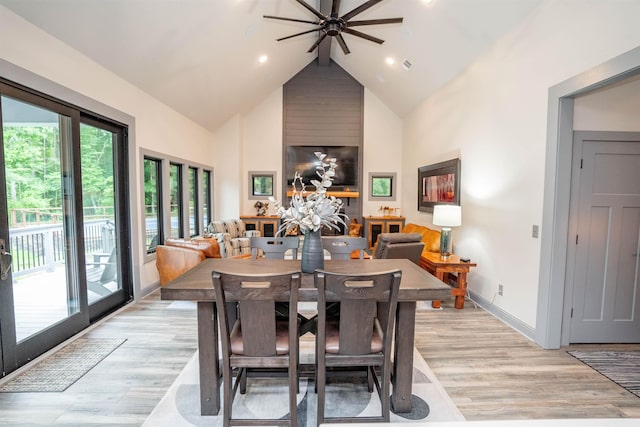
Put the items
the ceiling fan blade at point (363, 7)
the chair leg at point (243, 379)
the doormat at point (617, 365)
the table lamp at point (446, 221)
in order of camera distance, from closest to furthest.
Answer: the chair leg at point (243, 379) → the doormat at point (617, 365) → the ceiling fan blade at point (363, 7) → the table lamp at point (446, 221)

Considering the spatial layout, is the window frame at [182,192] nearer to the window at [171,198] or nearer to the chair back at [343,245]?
the window at [171,198]

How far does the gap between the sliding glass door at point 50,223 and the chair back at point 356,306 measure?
2538 mm

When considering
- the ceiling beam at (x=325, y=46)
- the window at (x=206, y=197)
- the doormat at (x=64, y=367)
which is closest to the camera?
the doormat at (x=64, y=367)

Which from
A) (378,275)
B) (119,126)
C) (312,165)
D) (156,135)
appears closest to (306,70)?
(312,165)

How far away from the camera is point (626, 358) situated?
273 cm

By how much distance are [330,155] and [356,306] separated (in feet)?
20.9

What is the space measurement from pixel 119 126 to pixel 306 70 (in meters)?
5.15

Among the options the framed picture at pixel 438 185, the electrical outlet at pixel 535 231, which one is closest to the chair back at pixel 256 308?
the electrical outlet at pixel 535 231

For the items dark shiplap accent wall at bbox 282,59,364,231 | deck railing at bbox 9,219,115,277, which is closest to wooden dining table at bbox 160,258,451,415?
deck railing at bbox 9,219,115,277

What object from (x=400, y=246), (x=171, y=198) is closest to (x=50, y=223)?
(x=171, y=198)

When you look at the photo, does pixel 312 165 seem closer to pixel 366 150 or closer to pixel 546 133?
pixel 366 150

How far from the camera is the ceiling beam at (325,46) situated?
5.12 meters

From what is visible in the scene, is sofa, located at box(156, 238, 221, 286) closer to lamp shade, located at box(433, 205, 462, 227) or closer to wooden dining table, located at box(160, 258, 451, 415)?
wooden dining table, located at box(160, 258, 451, 415)

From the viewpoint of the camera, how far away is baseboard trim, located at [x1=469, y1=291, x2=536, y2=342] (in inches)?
124
